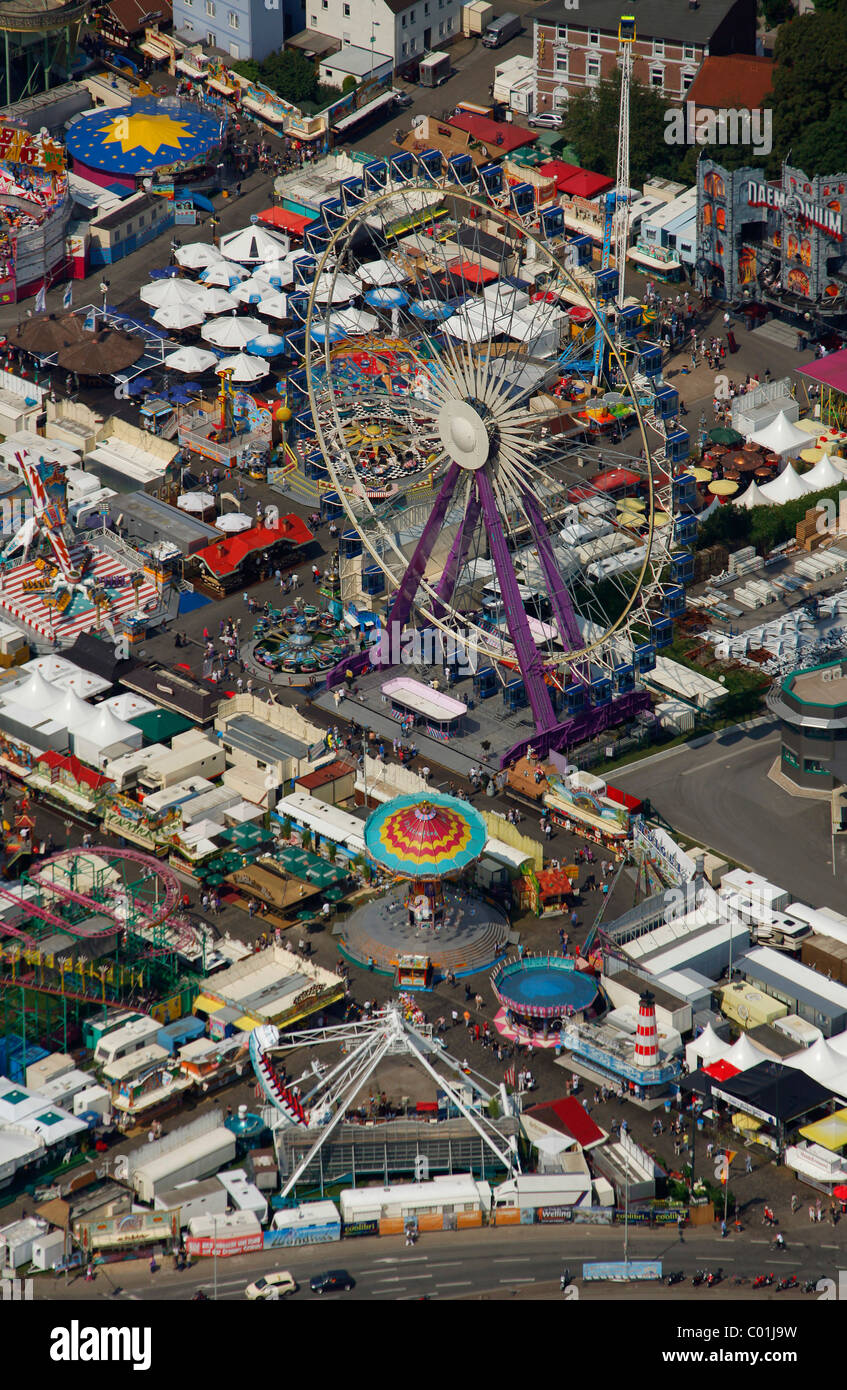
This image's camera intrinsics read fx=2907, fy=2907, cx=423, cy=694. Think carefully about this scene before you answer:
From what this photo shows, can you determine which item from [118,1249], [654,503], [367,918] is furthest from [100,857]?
[654,503]

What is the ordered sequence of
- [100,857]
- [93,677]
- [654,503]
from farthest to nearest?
[93,677], [654,503], [100,857]

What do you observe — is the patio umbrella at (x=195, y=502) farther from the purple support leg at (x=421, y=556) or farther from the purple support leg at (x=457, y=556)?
the purple support leg at (x=457, y=556)

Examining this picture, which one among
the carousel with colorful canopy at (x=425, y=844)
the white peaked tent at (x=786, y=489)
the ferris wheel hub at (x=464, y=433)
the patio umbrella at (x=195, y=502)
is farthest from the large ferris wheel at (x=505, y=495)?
the carousel with colorful canopy at (x=425, y=844)

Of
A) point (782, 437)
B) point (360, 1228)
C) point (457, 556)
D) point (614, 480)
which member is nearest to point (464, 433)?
point (457, 556)

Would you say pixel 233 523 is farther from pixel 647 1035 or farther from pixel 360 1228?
pixel 360 1228

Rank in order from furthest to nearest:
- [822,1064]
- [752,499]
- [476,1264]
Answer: [752,499]
[822,1064]
[476,1264]

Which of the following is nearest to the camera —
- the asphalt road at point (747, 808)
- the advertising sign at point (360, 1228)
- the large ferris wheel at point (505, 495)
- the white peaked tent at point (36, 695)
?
the advertising sign at point (360, 1228)

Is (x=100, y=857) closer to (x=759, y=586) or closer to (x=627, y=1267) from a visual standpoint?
(x=627, y=1267)
